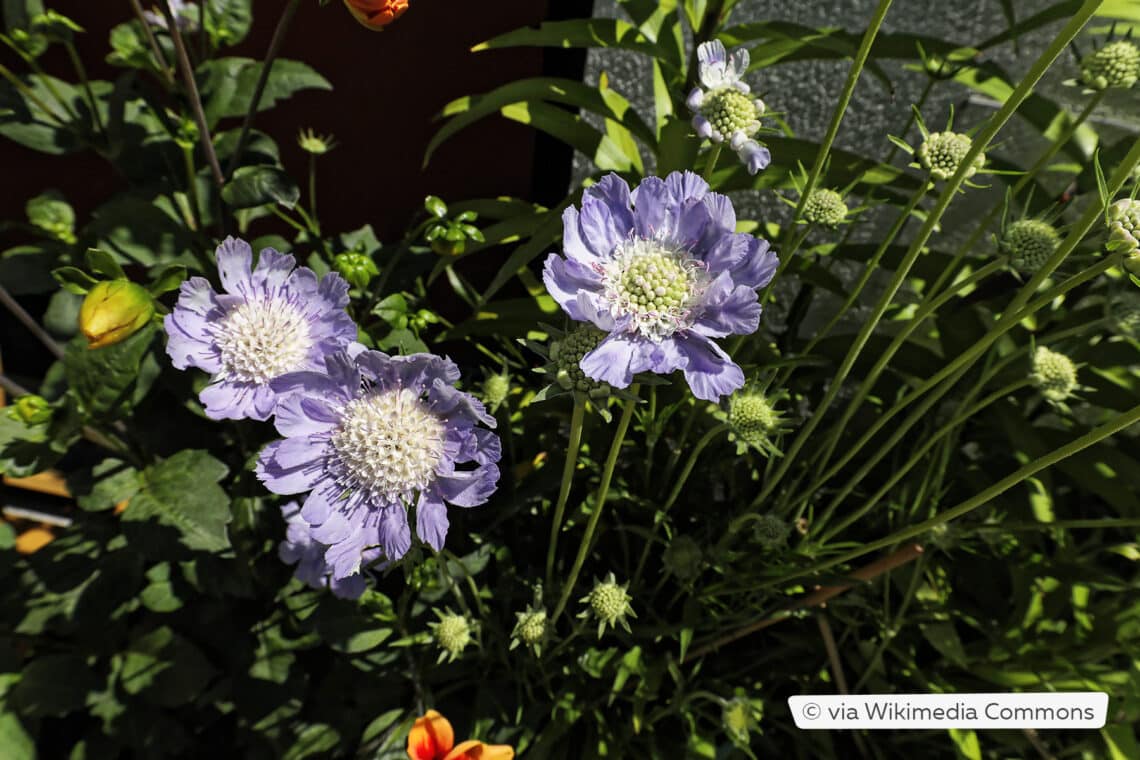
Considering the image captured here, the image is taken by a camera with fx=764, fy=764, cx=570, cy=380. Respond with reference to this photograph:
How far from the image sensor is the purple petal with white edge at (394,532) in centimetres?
55

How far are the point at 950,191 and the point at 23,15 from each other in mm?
993

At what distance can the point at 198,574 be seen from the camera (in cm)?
85

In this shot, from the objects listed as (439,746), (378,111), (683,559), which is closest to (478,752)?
(439,746)

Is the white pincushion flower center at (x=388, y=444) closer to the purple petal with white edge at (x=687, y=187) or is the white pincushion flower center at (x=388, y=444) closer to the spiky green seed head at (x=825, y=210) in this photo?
the purple petal with white edge at (x=687, y=187)

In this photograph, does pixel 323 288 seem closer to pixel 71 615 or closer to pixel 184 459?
pixel 184 459

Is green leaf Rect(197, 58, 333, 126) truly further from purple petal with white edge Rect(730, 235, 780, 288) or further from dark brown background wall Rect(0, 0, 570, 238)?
purple petal with white edge Rect(730, 235, 780, 288)

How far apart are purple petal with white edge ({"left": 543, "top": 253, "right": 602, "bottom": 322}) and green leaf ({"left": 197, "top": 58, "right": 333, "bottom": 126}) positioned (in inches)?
20.4

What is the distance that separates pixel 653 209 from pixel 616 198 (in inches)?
1.1

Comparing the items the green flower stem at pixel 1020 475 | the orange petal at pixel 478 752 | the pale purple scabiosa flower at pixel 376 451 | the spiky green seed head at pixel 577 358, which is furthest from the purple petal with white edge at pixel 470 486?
the green flower stem at pixel 1020 475

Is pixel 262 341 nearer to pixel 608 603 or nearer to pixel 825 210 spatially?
pixel 608 603

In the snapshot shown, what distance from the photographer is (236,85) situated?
2.92 feet

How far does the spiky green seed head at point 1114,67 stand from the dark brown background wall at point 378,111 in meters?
0.63

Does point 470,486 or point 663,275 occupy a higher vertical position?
point 663,275

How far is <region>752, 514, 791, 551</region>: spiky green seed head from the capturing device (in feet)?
2.43
